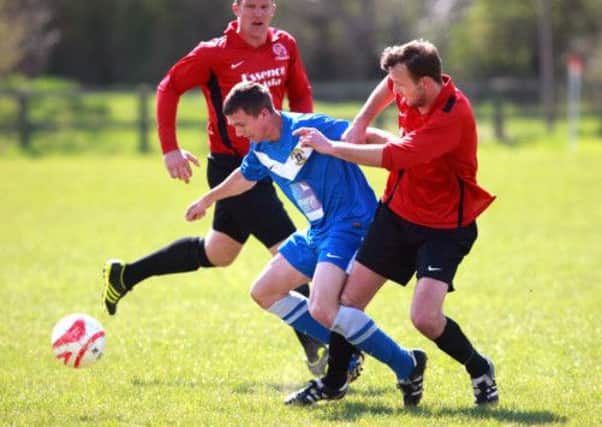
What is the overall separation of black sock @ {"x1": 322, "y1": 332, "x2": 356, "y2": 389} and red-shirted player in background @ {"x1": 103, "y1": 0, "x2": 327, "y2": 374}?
1055 mm

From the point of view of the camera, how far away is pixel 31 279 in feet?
33.3

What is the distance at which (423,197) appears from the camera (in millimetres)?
5273

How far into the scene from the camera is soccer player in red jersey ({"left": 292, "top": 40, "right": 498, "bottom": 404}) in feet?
16.4

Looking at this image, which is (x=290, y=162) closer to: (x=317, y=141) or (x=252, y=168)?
(x=252, y=168)

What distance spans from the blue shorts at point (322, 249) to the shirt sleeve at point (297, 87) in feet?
4.90

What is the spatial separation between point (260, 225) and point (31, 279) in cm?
421

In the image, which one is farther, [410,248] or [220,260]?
[220,260]

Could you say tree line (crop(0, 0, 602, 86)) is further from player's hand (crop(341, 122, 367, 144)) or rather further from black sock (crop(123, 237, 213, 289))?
player's hand (crop(341, 122, 367, 144))

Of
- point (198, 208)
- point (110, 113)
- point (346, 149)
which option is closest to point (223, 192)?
point (198, 208)

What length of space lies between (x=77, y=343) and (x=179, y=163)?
138 centimetres

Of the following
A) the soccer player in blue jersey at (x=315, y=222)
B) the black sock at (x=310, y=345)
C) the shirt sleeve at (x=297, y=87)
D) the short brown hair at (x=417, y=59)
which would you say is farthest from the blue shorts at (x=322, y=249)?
the shirt sleeve at (x=297, y=87)

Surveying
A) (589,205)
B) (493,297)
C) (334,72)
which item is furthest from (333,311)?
(334,72)

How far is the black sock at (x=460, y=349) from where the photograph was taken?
17.4ft

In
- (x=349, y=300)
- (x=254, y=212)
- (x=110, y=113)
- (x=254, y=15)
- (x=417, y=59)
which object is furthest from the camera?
(x=110, y=113)
